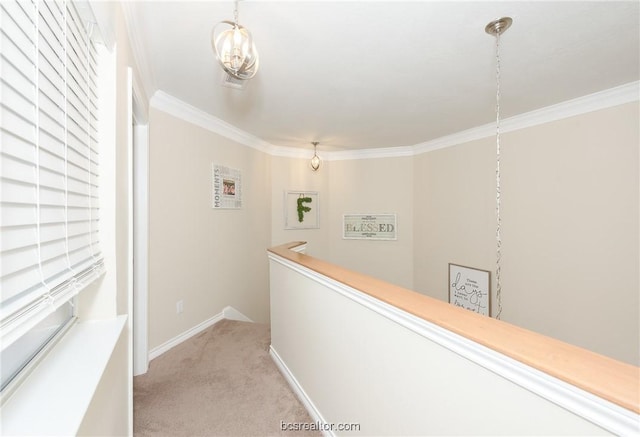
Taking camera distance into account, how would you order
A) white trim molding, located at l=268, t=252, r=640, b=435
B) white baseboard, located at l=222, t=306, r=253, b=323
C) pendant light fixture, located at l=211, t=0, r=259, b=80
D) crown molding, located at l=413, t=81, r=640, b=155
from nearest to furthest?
white trim molding, located at l=268, t=252, r=640, b=435
pendant light fixture, located at l=211, t=0, r=259, b=80
crown molding, located at l=413, t=81, r=640, b=155
white baseboard, located at l=222, t=306, r=253, b=323

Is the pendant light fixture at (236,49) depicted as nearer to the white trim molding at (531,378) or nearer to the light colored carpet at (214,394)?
the white trim molding at (531,378)

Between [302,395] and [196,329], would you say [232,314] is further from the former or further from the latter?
[302,395]

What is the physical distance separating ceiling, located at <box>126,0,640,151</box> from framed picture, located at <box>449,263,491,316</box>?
1.79m

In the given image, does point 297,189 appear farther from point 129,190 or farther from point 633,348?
point 633,348

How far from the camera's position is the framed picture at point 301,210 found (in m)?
4.38

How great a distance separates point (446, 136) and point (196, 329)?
3.69 meters

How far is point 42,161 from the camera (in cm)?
73

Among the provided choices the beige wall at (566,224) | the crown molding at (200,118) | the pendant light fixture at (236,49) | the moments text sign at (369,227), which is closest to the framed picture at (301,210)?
the moments text sign at (369,227)

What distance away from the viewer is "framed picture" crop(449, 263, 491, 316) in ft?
10.7


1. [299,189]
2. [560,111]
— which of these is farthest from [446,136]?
[299,189]

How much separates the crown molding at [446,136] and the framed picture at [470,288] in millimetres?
1600

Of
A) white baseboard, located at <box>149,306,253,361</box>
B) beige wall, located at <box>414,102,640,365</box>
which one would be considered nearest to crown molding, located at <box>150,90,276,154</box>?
white baseboard, located at <box>149,306,253,361</box>

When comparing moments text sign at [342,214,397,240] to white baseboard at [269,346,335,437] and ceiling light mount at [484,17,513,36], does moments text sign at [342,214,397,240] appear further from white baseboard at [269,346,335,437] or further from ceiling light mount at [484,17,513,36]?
ceiling light mount at [484,17,513,36]

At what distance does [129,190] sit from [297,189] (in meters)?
3.03
